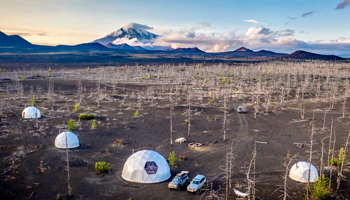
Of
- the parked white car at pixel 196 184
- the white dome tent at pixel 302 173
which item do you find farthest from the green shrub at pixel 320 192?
the parked white car at pixel 196 184

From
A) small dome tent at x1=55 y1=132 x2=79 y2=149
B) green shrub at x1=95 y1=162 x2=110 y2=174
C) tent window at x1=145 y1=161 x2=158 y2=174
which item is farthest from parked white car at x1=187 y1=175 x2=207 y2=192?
small dome tent at x1=55 y1=132 x2=79 y2=149

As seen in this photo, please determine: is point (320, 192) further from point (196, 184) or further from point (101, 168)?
point (101, 168)

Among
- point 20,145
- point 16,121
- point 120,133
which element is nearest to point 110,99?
point 16,121

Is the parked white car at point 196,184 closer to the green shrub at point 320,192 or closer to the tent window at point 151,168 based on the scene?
the tent window at point 151,168

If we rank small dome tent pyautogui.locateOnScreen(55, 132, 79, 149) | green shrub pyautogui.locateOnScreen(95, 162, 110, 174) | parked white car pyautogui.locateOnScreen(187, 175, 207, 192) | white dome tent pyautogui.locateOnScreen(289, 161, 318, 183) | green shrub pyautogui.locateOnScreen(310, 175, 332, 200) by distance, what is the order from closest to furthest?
green shrub pyautogui.locateOnScreen(310, 175, 332, 200) < parked white car pyautogui.locateOnScreen(187, 175, 207, 192) < white dome tent pyautogui.locateOnScreen(289, 161, 318, 183) < green shrub pyautogui.locateOnScreen(95, 162, 110, 174) < small dome tent pyautogui.locateOnScreen(55, 132, 79, 149)

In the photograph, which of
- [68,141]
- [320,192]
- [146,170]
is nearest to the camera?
[320,192]

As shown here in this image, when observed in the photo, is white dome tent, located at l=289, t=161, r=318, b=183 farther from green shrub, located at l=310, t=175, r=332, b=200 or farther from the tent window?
the tent window

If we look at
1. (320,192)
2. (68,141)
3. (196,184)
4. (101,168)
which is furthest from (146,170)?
(320,192)

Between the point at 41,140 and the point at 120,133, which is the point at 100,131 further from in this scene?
the point at 41,140
